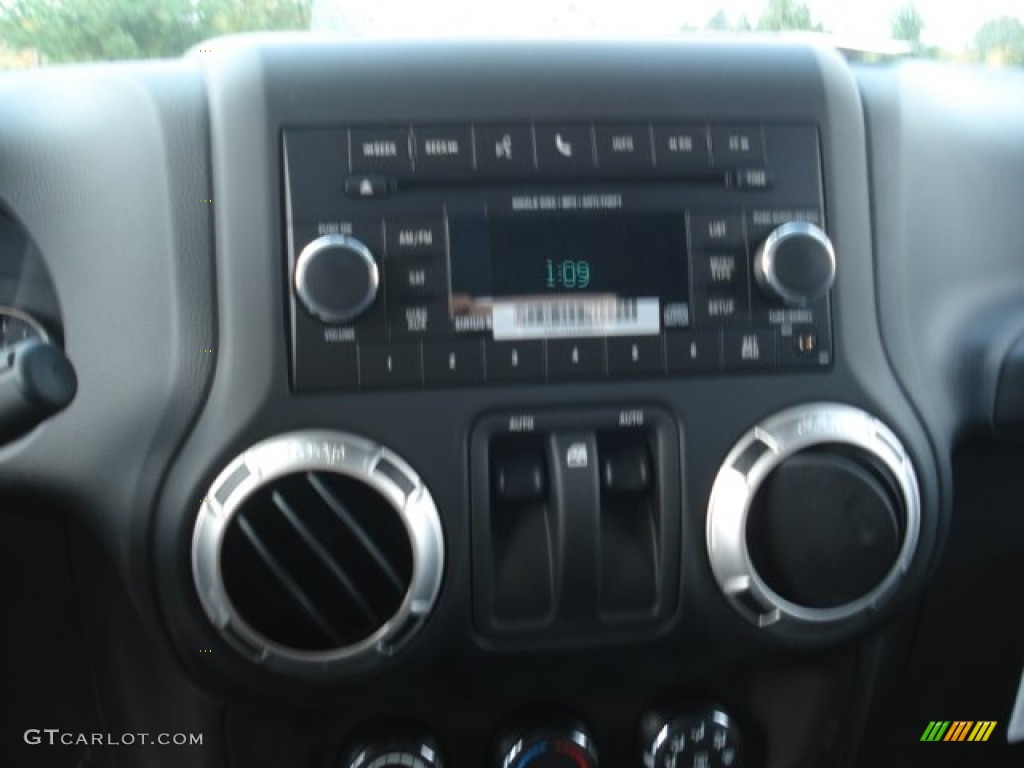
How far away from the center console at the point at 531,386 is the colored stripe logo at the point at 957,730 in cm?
35

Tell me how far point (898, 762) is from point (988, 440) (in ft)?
1.46

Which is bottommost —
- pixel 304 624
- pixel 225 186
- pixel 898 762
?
pixel 898 762

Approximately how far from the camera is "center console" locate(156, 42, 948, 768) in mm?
913

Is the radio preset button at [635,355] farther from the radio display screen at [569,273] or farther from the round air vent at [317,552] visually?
the round air vent at [317,552]

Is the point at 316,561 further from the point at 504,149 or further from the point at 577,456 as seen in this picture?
the point at 504,149

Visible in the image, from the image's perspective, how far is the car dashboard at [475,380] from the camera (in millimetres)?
920

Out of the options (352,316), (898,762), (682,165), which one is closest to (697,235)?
(682,165)

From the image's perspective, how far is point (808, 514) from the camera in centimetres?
95

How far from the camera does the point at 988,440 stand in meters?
1.10

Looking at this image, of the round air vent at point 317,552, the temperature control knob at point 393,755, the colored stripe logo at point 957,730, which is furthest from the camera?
the colored stripe logo at point 957,730

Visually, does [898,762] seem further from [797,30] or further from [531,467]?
[797,30]

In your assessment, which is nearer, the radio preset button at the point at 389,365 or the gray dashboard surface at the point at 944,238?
the radio preset button at the point at 389,365

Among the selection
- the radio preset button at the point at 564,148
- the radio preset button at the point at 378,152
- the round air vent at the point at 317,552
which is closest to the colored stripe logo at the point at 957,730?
the round air vent at the point at 317,552

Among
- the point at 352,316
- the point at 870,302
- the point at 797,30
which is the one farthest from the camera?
the point at 797,30
